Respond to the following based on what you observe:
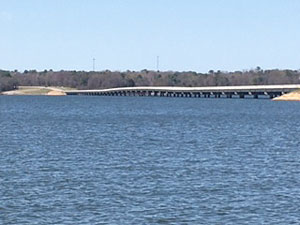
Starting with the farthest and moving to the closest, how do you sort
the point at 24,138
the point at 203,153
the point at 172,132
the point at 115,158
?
the point at 172,132
the point at 24,138
the point at 203,153
the point at 115,158

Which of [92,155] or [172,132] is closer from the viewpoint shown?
[92,155]

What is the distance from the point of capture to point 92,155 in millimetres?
54969

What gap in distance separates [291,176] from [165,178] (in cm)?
646

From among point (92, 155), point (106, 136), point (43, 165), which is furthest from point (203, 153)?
point (106, 136)

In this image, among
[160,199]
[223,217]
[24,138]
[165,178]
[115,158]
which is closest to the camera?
[223,217]

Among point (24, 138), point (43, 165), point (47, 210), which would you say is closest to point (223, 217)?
point (47, 210)

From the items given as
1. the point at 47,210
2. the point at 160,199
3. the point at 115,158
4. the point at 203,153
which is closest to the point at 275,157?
the point at 203,153

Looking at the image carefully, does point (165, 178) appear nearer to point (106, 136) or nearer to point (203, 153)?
point (203, 153)

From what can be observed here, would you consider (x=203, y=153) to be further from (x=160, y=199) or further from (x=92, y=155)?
(x=160, y=199)

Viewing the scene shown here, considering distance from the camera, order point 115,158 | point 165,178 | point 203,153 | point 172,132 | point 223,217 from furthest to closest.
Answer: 1. point 172,132
2. point 203,153
3. point 115,158
4. point 165,178
5. point 223,217

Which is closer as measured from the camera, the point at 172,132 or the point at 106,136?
the point at 106,136

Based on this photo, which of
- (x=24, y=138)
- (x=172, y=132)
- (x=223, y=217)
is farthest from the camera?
(x=172, y=132)

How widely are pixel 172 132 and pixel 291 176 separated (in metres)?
38.8

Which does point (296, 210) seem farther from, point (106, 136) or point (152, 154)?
point (106, 136)
